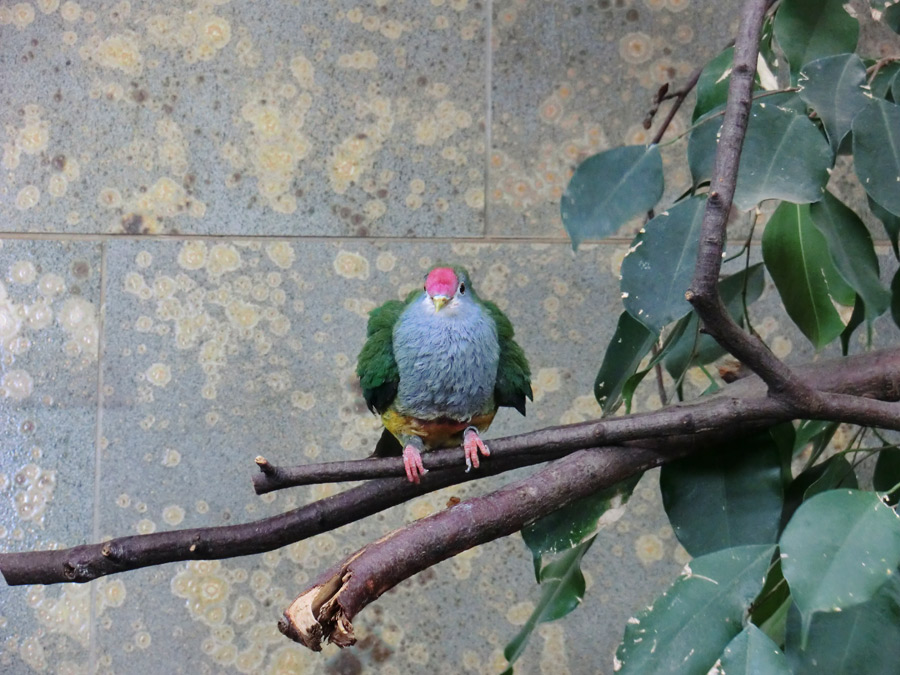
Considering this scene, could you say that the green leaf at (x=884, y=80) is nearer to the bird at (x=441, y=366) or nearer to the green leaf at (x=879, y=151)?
the green leaf at (x=879, y=151)

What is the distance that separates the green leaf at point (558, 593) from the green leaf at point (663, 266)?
31cm

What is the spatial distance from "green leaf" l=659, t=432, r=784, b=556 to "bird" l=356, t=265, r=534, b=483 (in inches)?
9.9

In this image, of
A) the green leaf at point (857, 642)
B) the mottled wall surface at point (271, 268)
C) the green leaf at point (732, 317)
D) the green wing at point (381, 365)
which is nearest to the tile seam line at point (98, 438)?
the mottled wall surface at point (271, 268)

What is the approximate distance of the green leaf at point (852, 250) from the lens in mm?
800

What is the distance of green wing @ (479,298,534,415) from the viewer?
1.08m

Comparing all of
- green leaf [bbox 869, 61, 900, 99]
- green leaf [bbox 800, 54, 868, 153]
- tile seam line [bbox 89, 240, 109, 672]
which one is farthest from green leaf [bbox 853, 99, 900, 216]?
tile seam line [bbox 89, 240, 109, 672]

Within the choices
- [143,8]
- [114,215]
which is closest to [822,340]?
[114,215]

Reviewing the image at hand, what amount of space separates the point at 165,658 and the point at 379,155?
104cm

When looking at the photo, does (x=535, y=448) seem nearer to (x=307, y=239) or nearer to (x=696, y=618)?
(x=696, y=618)

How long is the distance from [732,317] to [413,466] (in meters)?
0.45

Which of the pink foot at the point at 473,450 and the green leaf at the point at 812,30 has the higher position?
the green leaf at the point at 812,30

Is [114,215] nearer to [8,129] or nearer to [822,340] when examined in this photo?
[8,129]

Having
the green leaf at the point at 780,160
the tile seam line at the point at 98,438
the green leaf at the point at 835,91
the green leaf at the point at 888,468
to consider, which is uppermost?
the green leaf at the point at 835,91

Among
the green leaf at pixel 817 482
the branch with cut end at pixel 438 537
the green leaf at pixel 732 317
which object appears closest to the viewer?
the branch with cut end at pixel 438 537
